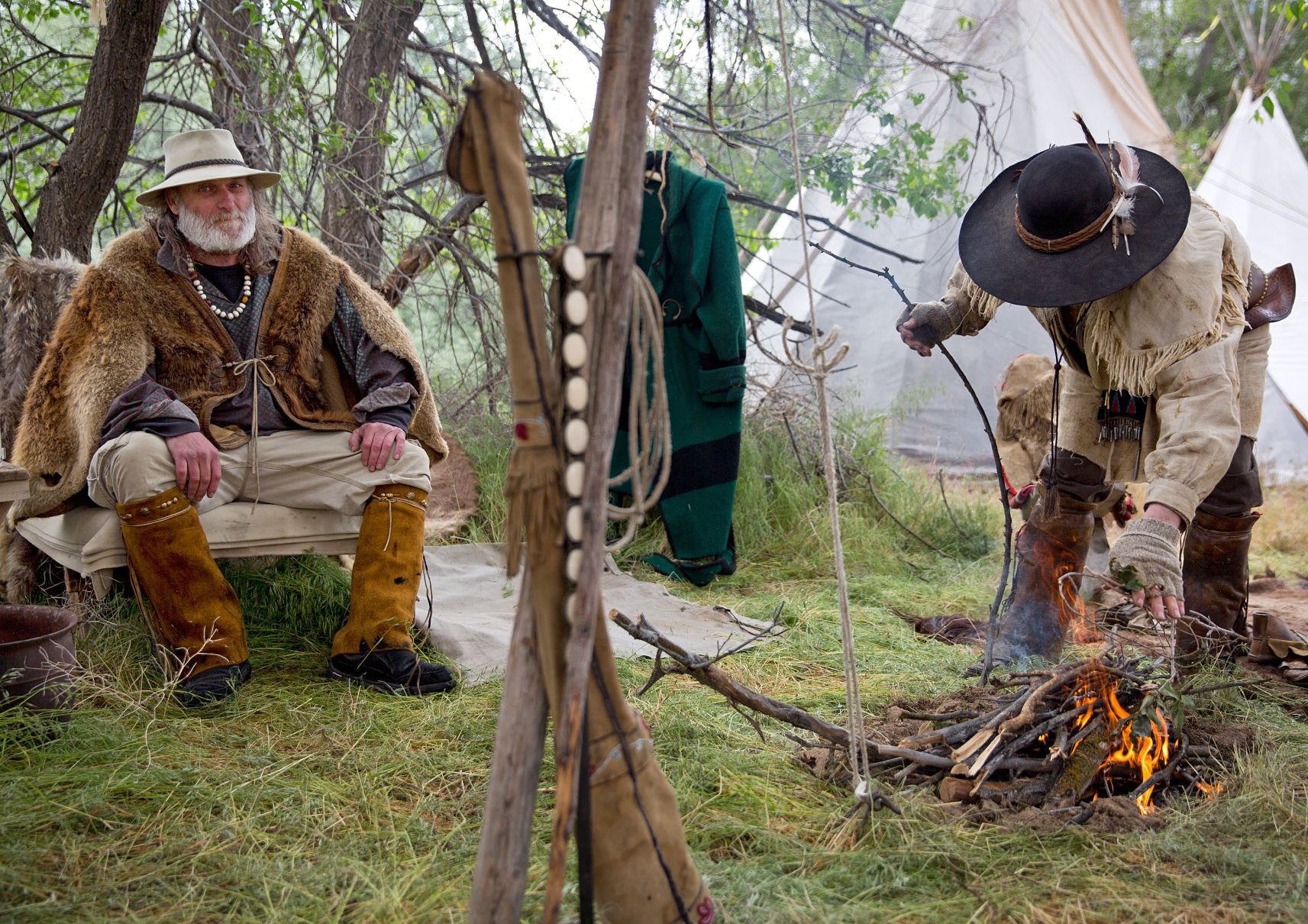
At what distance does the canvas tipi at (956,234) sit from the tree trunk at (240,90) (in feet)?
14.0

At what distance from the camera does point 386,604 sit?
2988 millimetres

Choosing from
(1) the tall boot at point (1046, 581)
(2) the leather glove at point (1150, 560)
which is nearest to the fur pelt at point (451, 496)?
(1) the tall boot at point (1046, 581)

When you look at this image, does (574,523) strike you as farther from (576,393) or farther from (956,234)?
(956,234)

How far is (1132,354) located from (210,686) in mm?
2615

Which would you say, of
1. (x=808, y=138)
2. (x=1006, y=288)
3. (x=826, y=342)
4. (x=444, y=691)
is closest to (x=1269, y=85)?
(x=808, y=138)

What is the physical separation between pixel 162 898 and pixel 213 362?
5.72 ft

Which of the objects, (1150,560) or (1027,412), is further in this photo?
(1027,412)

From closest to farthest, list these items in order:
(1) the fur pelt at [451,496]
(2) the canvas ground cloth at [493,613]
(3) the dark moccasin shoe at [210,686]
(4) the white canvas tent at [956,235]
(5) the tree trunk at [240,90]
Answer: (3) the dark moccasin shoe at [210,686] < (2) the canvas ground cloth at [493,613] < (5) the tree trunk at [240,90] < (1) the fur pelt at [451,496] < (4) the white canvas tent at [956,235]

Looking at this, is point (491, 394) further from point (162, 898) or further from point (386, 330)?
point (162, 898)

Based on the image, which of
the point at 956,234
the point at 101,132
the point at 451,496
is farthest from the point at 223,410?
the point at 956,234

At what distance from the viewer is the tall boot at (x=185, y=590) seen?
274 cm

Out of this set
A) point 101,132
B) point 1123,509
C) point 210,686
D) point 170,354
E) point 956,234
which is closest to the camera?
point 210,686

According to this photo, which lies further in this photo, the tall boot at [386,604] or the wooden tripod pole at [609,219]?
the tall boot at [386,604]

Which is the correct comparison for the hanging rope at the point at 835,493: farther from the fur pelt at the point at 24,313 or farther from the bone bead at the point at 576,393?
the fur pelt at the point at 24,313
